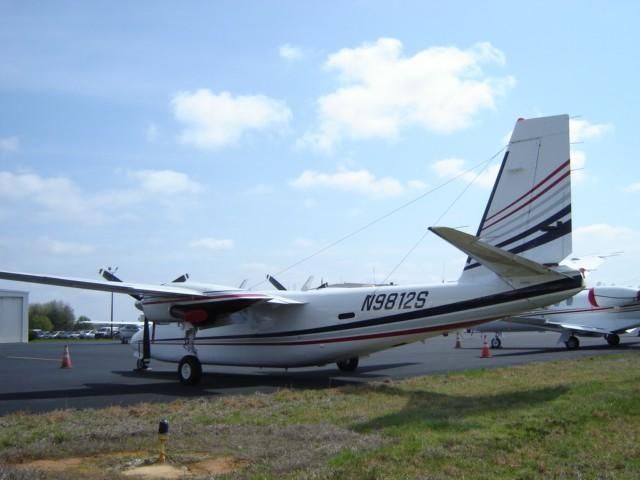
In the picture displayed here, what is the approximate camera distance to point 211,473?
281 inches

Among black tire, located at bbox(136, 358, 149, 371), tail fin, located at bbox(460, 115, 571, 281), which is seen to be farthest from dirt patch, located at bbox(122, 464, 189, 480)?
black tire, located at bbox(136, 358, 149, 371)

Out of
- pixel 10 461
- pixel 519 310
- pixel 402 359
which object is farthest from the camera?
pixel 402 359

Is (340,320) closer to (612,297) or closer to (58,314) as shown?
(612,297)

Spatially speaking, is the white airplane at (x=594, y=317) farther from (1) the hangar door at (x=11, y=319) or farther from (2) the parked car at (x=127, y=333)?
(1) the hangar door at (x=11, y=319)

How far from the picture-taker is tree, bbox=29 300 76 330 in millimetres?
125094

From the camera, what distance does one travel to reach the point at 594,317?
113 feet

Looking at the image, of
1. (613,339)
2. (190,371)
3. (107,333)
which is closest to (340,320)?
(190,371)

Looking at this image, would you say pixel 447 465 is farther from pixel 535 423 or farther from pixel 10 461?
pixel 10 461

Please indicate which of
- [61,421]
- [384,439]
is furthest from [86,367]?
[384,439]

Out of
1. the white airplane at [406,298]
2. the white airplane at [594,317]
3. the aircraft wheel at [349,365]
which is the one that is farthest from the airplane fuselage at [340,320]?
the white airplane at [594,317]

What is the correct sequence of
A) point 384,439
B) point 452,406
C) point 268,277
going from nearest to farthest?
point 384,439 < point 452,406 < point 268,277

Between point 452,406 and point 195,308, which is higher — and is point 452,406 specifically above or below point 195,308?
below

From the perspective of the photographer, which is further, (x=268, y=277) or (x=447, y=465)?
(x=268, y=277)

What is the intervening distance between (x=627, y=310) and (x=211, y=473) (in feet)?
105
